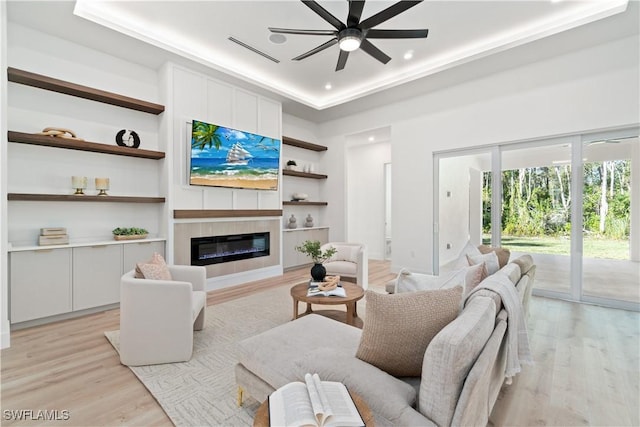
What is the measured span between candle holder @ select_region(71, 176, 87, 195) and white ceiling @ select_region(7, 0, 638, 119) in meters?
1.70

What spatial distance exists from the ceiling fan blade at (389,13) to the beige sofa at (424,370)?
2382 millimetres

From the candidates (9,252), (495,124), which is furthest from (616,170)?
(9,252)

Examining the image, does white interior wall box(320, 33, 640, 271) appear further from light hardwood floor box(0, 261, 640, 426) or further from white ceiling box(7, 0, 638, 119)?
light hardwood floor box(0, 261, 640, 426)

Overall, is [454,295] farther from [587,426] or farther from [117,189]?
[117,189]

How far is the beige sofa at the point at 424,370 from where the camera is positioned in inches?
44.0

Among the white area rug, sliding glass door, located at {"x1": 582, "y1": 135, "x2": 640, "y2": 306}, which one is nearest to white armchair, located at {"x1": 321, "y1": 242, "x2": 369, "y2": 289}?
the white area rug

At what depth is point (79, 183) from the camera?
11.9 feet

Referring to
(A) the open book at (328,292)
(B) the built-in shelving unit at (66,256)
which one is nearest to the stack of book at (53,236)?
(B) the built-in shelving unit at (66,256)

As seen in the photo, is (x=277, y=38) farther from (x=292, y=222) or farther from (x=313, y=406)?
(x=313, y=406)

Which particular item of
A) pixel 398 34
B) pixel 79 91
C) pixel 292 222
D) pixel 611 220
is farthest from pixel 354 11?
pixel 292 222

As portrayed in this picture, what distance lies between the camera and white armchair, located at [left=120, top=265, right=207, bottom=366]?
233cm

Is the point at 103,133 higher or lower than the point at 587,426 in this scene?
higher

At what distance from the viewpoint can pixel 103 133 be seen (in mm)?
3990

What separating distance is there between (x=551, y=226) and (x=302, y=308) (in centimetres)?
372
